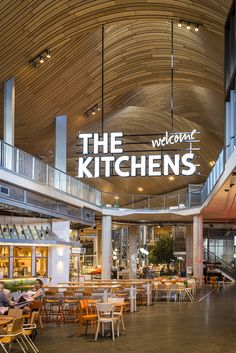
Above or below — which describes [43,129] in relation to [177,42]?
below

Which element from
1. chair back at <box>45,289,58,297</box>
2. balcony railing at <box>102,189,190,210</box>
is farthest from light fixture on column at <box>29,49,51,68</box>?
balcony railing at <box>102,189,190,210</box>

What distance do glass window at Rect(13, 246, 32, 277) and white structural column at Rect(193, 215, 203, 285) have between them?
10271 millimetres

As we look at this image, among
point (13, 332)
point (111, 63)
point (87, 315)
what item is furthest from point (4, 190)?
point (111, 63)

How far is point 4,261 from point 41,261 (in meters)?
2.48

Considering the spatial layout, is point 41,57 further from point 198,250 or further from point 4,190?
point 198,250

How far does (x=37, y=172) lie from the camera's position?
731 inches

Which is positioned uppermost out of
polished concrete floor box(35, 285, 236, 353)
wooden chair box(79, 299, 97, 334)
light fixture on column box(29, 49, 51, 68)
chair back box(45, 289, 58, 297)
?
light fixture on column box(29, 49, 51, 68)

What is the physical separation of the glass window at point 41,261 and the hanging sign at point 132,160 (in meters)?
5.07

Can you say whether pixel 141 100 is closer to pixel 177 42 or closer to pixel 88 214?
Result: pixel 88 214

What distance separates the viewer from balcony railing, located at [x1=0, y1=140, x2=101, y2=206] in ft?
52.3

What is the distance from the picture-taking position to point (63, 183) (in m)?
21.9

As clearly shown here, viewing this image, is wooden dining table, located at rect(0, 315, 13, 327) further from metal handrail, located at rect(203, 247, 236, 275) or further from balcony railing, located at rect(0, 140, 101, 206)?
metal handrail, located at rect(203, 247, 236, 275)

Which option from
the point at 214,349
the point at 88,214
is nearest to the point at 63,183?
the point at 88,214

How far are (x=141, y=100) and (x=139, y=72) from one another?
542cm
